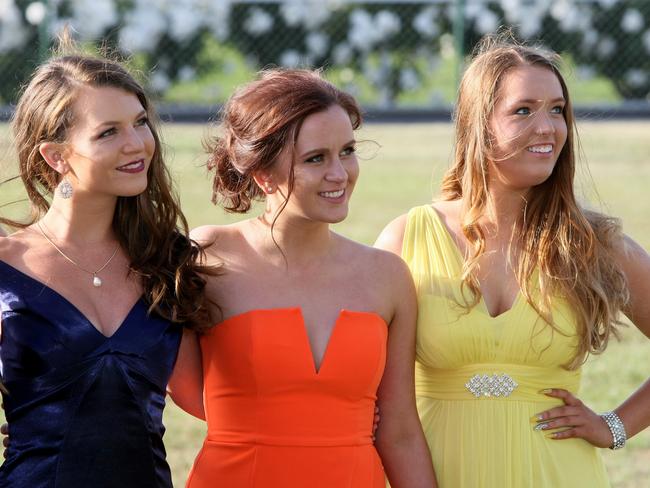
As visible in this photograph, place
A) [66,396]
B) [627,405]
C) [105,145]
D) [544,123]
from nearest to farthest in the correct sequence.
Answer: [66,396]
[105,145]
[544,123]
[627,405]

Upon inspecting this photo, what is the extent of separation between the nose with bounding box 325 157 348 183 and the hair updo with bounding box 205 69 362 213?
12 centimetres

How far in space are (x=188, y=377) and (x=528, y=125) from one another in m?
1.31

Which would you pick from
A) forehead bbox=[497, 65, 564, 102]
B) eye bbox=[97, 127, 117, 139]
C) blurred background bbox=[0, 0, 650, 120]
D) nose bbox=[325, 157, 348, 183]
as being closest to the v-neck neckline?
nose bbox=[325, 157, 348, 183]

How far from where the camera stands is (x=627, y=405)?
158 inches

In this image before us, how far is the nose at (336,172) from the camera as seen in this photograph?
3.37m

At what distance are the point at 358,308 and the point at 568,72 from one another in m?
1.59

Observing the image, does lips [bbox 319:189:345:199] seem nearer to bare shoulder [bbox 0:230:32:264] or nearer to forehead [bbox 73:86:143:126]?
forehead [bbox 73:86:143:126]

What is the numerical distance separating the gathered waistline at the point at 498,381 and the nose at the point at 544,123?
0.73 metres

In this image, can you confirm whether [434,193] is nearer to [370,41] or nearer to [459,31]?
[459,31]

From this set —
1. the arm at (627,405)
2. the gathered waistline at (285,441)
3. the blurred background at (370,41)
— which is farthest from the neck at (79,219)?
the blurred background at (370,41)

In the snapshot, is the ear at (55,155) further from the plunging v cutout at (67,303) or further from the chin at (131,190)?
the plunging v cutout at (67,303)

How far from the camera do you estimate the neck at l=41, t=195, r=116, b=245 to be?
3.38m

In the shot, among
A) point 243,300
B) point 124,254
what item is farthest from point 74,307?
point 243,300

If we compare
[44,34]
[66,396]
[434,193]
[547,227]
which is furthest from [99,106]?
[44,34]
